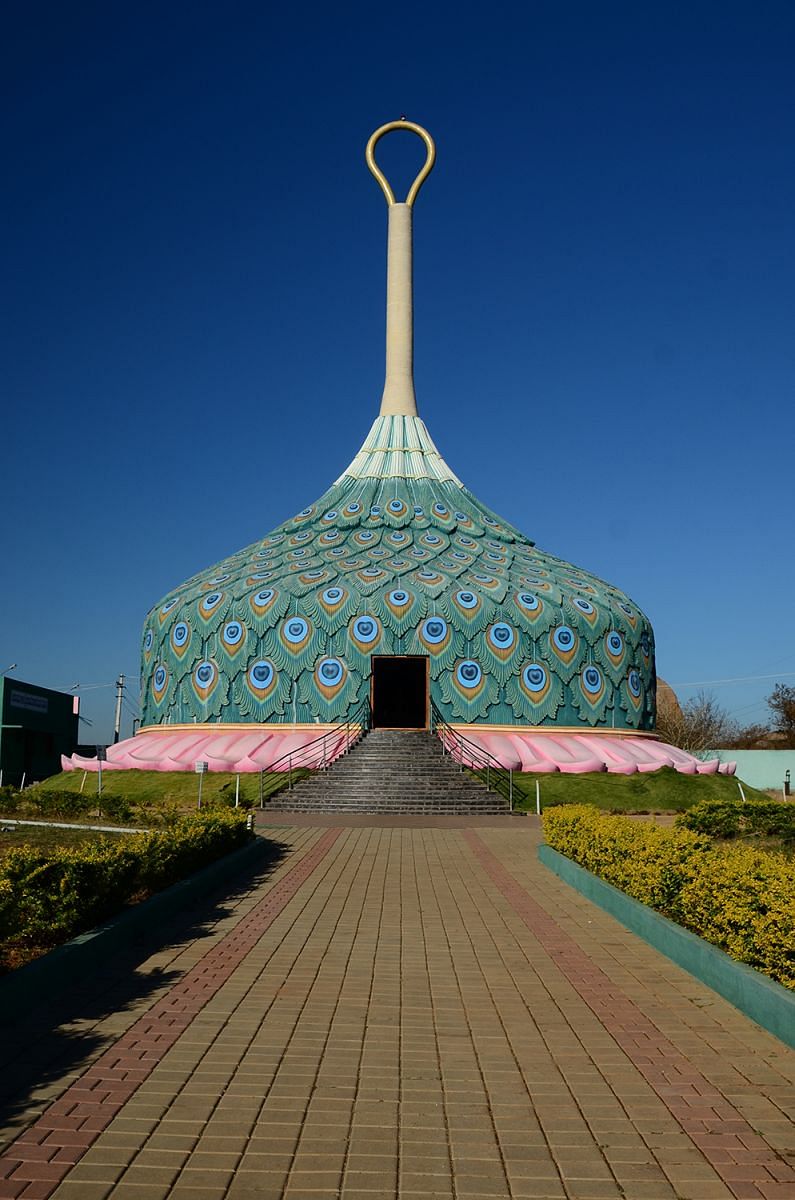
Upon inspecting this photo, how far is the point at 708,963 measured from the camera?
6.66 meters

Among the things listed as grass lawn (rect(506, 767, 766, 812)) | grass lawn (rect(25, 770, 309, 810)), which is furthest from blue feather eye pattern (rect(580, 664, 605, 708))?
grass lawn (rect(25, 770, 309, 810))

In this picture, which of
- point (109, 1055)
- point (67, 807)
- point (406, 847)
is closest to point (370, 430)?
point (67, 807)

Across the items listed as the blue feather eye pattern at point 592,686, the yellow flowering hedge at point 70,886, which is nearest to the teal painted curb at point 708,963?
the yellow flowering hedge at point 70,886

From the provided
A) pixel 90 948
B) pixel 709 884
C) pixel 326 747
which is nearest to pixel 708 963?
pixel 709 884

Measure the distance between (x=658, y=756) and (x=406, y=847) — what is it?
46.5 feet

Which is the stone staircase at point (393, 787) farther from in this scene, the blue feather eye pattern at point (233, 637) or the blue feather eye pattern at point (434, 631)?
the blue feather eye pattern at point (233, 637)

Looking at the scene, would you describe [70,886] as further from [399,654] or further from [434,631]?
[434,631]

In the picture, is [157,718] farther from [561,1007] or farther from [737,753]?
[561,1007]

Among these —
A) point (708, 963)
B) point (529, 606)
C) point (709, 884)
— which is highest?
point (529, 606)

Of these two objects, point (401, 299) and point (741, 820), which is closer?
point (741, 820)

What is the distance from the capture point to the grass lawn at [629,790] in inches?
861

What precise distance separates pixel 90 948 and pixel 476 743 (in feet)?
65.5

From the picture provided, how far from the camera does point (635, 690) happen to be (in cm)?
2984

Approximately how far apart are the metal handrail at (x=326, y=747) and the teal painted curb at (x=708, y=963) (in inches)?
560
